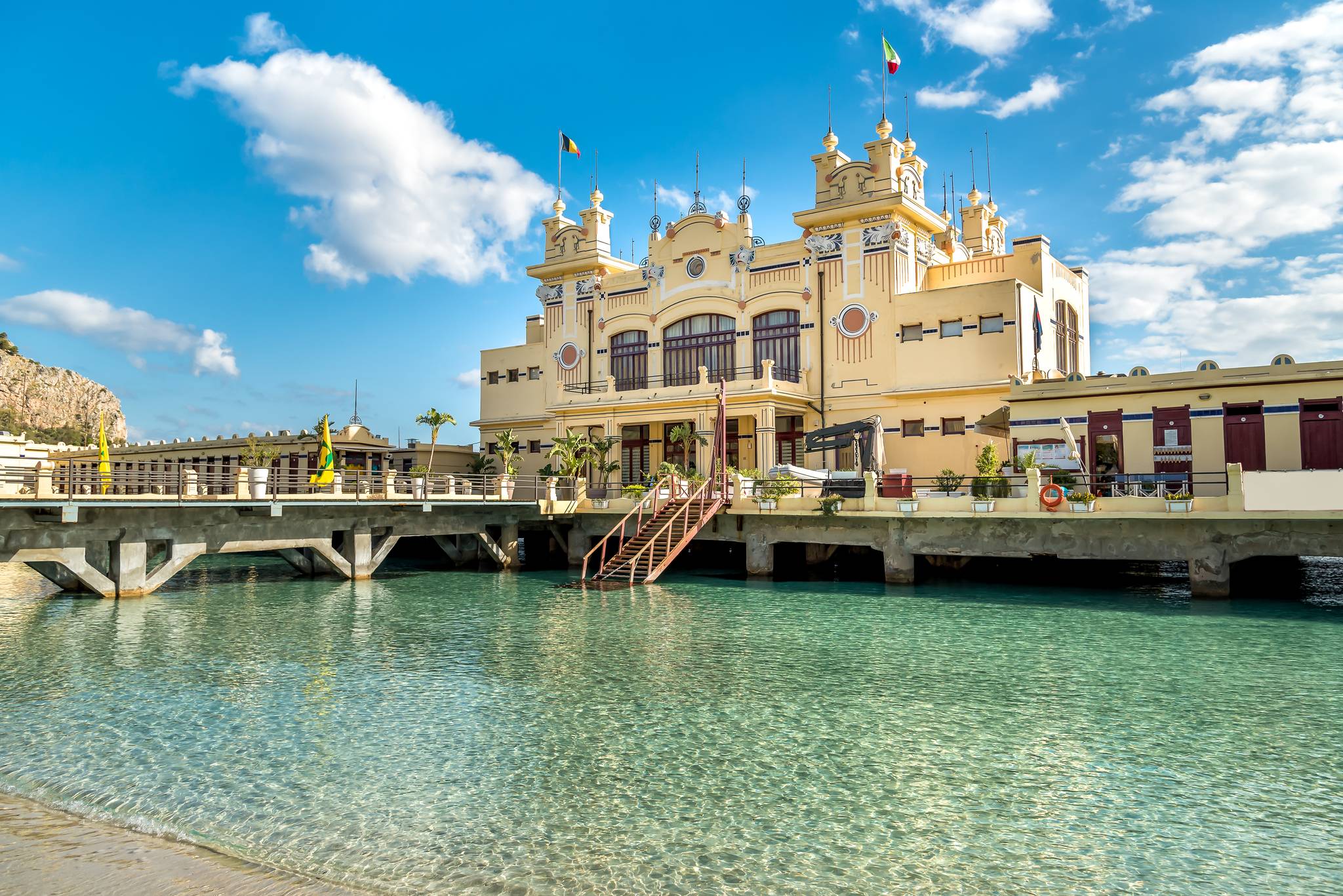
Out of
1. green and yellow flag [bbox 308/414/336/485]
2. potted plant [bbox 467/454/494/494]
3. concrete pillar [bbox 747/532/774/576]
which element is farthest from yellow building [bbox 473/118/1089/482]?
green and yellow flag [bbox 308/414/336/485]

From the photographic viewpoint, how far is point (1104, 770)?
9992 millimetres

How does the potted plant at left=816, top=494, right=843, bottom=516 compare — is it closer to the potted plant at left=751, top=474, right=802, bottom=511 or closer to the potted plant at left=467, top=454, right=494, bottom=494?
the potted plant at left=751, top=474, right=802, bottom=511

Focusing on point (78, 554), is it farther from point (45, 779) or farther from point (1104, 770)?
point (1104, 770)

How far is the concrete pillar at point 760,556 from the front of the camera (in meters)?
30.7

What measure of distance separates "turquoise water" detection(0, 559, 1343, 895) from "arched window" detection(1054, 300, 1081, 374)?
21605mm

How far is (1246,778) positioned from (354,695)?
39.2 ft

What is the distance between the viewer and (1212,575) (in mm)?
23672

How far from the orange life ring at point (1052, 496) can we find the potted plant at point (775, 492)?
8018 millimetres

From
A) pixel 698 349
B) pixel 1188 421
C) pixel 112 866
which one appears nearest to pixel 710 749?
pixel 112 866

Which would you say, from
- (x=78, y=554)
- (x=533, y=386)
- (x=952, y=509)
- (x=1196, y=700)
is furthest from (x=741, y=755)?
(x=533, y=386)

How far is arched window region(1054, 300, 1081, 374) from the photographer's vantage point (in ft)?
131

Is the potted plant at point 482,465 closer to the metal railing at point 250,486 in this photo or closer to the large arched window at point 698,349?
the metal railing at point 250,486

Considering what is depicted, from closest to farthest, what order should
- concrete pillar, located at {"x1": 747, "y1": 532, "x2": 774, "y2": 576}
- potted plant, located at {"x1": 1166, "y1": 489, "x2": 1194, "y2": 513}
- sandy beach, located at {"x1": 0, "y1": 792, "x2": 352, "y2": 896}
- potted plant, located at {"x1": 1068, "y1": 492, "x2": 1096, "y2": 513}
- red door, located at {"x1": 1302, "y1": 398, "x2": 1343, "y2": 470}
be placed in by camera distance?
1. sandy beach, located at {"x1": 0, "y1": 792, "x2": 352, "y2": 896}
2. potted plant, located at {"x1": 1166, "y1": 489, "x2": 1194, "y2": 513}
3. potted plant, located at {"x1": 1068, "y1": 492, "x2": 1096, "y2": 513}
4. red door, located at {"x1": 1302, "y1": 398, "x2": 1343, "y2": 470}
5. concrete pillar, located at {"x1": 747, "y1": 532, "x2": 774, "y2": 576}

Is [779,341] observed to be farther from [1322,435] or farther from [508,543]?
[1322,435]
